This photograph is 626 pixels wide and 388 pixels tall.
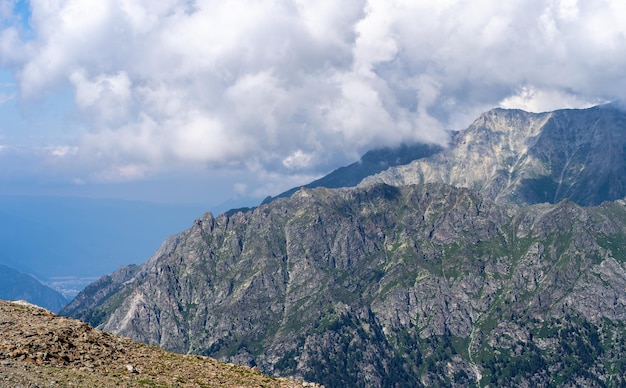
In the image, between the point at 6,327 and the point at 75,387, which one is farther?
the point at 6,327

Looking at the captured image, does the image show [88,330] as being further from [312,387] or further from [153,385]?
[312,387]

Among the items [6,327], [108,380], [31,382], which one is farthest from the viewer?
[6,327]

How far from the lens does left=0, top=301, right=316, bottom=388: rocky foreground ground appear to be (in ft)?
214

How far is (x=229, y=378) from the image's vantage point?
3201 inches

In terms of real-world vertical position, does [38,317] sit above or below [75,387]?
above

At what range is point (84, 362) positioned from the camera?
241ft

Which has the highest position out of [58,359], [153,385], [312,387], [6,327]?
[6,327]

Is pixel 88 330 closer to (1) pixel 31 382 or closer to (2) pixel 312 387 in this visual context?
(1) pixel 31 382

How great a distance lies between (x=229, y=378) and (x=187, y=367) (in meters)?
6.33

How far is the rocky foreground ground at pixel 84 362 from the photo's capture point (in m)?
65.4

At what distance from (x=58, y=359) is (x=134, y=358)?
36.6 feet

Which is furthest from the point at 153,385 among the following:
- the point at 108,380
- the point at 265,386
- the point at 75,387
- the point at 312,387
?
the point at 312,387

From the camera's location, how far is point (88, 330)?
85.1 meters

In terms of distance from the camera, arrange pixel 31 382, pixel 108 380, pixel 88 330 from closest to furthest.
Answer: pixel 31 382, pixel 108 380, pixel 88 330
